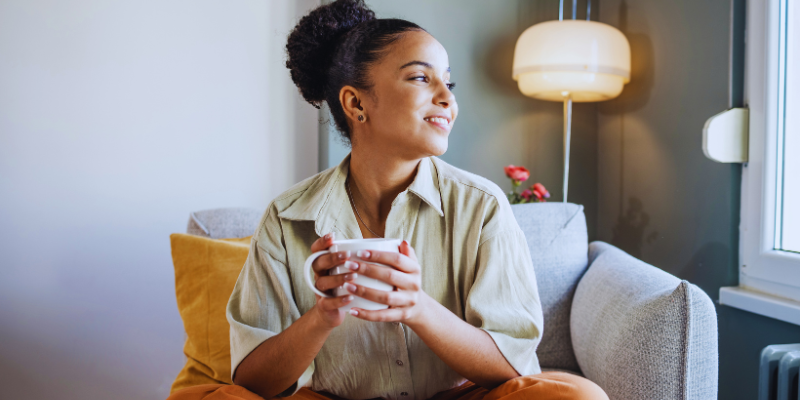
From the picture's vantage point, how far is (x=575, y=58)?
5.93ft

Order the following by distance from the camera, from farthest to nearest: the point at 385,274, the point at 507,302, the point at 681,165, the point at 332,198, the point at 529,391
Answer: the point at 681,165
the point at 332,198
the point at 507,302
the point at 529,391
the point at 385,274

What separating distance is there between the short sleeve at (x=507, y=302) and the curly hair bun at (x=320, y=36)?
539mm

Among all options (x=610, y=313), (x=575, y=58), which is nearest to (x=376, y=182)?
(x=610, y=313)

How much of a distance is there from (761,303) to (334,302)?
1311mm

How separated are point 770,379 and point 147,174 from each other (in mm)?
1975

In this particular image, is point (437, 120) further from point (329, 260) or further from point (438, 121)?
point (329, 260)

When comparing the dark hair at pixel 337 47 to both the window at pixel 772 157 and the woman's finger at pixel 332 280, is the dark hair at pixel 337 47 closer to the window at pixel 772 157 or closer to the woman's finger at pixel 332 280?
the woman's finger at pixel 332 280

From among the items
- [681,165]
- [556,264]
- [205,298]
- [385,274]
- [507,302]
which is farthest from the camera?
[681,165]

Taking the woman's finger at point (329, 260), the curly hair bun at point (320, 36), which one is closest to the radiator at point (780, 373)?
the woman's finger at point (329, 260)

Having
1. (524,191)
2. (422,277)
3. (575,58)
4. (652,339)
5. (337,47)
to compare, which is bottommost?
(652,339)

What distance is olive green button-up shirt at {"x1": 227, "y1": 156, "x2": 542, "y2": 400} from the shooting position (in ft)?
3.08

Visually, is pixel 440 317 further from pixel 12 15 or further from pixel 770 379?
pixel 12 15

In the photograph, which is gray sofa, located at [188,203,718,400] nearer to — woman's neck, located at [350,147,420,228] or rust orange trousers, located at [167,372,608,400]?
rust orange trousers, located at [167,372,608,400]

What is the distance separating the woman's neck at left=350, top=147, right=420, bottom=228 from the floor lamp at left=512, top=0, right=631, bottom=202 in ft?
3.36
